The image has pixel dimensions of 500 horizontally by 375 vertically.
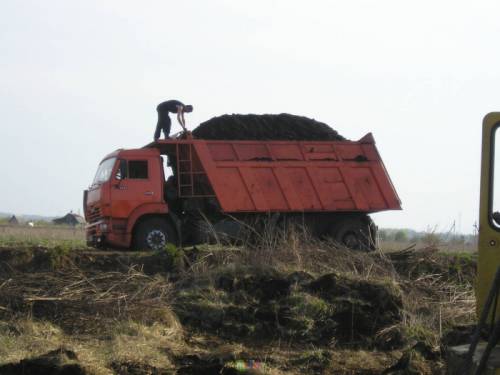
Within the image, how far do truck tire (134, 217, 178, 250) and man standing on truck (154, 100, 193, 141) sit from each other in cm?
218

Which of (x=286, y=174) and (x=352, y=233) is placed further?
(x=352, y=233)

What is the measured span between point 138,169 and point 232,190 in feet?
7.23

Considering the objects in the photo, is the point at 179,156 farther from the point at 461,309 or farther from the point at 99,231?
the point at 461,309

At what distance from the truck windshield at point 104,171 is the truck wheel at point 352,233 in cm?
551

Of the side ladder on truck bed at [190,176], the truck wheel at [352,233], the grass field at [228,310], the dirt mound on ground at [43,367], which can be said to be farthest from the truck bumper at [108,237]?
the dirt mound on ground at [43,367]

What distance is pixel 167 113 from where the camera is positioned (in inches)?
811

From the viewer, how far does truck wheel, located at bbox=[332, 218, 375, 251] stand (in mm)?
20484

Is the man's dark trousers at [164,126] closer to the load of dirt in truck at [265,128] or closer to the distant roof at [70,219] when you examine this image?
the load of dirt in truck at [265,128]

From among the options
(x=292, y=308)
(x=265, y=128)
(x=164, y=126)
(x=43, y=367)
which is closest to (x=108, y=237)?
(x=164, y=126)

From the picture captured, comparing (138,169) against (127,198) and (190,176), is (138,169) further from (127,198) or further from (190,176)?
(190,176)

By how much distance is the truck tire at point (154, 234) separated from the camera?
18938 millimetres

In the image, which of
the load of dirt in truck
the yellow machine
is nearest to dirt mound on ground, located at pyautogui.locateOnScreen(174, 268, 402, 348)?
the yellow machine

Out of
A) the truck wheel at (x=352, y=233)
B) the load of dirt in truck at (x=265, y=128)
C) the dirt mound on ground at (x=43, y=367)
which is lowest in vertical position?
the dirt mound on ground at (x=43, y=367)

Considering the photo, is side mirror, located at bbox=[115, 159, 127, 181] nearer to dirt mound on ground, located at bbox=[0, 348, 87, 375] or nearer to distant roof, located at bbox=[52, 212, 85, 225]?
dirt mound on ground, located at bbox=[0, 348, 87, 375]
